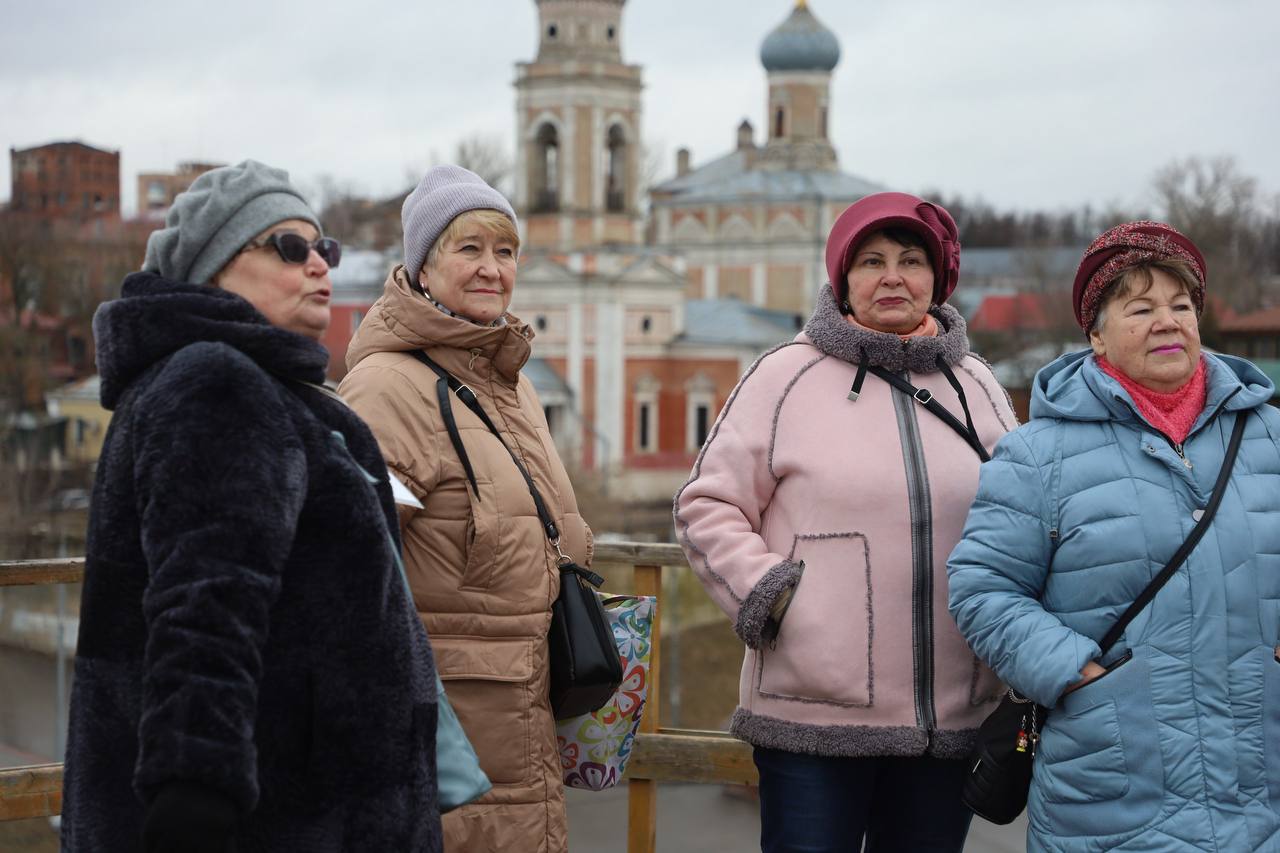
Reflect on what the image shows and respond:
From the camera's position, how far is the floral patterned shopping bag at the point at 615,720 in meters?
3.68

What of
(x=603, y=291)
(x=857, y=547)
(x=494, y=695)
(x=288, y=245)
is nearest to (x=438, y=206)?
(x=288, y=245)

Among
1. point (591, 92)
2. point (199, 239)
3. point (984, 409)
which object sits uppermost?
point (591, 92)

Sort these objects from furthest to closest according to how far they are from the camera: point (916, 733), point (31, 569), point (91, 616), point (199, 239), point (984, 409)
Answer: point (31, 569)
point (984, 409)
point (916, 733)
point (199, 239)
point (91, 616)

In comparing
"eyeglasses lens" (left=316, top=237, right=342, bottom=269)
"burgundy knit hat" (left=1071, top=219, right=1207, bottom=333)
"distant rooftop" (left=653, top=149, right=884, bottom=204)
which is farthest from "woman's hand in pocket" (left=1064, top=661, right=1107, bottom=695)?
"distant rooftop" (left=653, top=149, right=884, bottom=204)

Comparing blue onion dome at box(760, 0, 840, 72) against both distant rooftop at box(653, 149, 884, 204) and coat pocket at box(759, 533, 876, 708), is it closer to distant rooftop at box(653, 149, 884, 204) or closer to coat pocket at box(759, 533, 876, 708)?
distant rooftop at box(653, 149, 884, 204)

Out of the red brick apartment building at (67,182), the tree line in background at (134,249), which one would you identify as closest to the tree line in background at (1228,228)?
the tree line in background at (134,249)

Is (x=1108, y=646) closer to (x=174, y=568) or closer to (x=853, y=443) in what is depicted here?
(x=853, y=443)

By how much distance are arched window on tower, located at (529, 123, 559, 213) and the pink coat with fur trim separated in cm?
4969

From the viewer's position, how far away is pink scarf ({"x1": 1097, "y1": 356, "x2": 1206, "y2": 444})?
10.7ft

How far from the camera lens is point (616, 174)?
176 feet

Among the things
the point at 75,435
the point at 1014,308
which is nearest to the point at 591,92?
the point at 1014,308

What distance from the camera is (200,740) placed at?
2.35 m

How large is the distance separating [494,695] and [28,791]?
154 centimetres

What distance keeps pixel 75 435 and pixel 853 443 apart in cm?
3874
